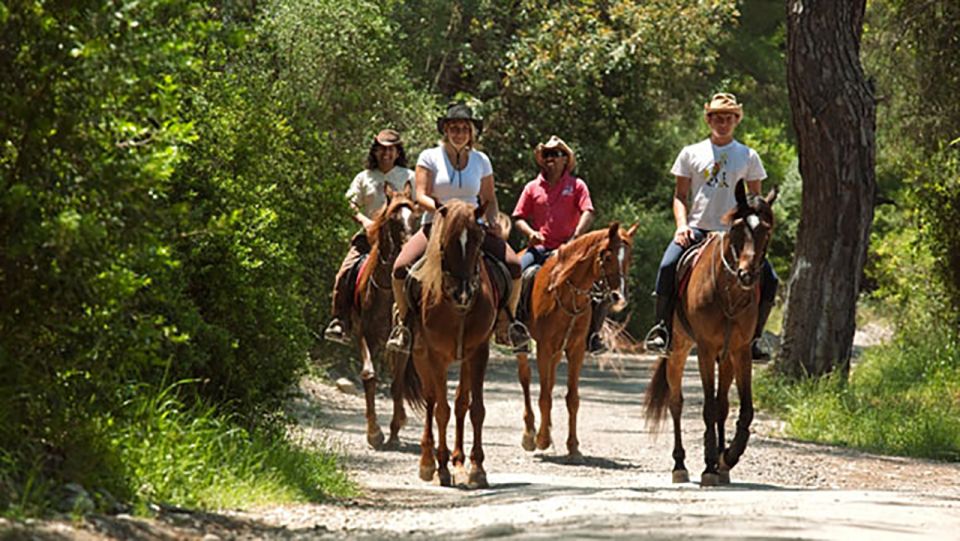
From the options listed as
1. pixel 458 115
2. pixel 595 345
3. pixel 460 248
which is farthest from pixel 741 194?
pixel 595 345

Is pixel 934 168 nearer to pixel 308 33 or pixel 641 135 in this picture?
pixel 308 33

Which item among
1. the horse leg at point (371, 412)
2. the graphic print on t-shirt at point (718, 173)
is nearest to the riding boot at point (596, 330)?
the horse leg at point (371, 412)

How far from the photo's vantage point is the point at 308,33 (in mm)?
25016

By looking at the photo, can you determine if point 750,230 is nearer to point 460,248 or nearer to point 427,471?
point 460,248

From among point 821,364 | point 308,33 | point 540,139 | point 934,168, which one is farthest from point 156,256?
point 540,139

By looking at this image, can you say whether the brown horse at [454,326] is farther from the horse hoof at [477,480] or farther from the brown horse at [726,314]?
the brown horse at [726,314]

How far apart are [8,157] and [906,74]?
23.8 meters

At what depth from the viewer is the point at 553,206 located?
17938 mm

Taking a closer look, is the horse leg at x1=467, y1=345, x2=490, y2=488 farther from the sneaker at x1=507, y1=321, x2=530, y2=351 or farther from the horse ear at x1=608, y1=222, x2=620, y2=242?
the horse ear at x1=608, y1=222, x2=620, y2=242

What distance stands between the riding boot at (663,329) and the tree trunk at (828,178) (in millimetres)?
7202

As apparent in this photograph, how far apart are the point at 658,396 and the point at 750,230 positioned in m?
2.65

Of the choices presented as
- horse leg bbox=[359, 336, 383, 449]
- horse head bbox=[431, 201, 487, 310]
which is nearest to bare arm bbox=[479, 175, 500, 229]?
horse head bbox=[431, 201, 487, 310]

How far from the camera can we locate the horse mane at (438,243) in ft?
44.9

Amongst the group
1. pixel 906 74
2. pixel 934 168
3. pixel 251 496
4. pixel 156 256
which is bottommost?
pixel 251 496
